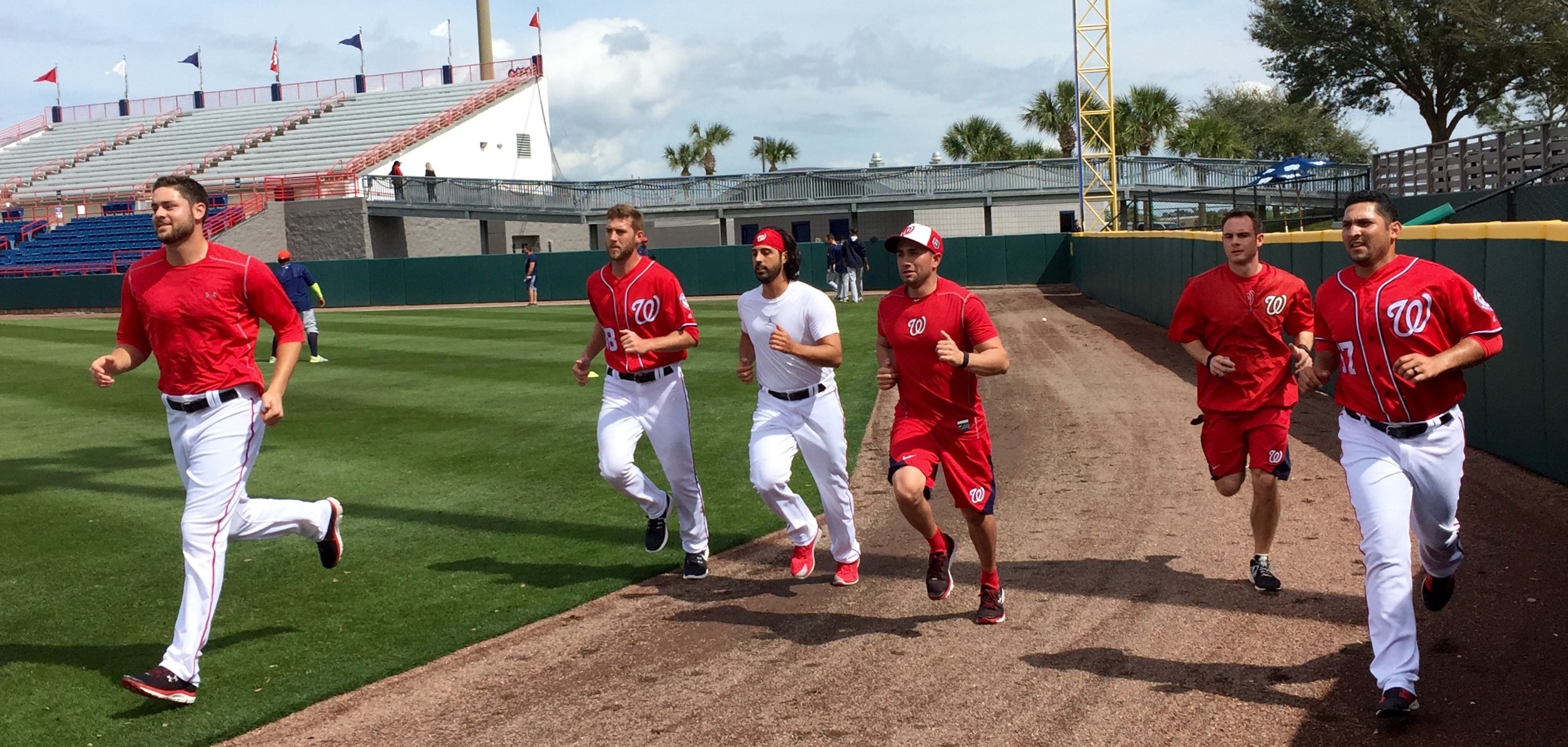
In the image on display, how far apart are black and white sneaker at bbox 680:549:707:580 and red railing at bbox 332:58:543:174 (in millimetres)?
44684

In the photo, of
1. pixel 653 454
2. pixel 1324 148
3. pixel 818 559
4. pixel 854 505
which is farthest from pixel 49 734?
pixel 1324 148

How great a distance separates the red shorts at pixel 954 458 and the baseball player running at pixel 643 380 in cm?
163

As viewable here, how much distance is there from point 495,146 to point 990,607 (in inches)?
2221

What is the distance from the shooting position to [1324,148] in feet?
222

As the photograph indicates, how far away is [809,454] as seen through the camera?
7.22 metres

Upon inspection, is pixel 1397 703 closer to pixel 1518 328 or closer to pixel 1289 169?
pixel 1518 328

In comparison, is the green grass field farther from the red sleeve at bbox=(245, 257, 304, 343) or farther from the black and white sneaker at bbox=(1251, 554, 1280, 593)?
the black and white sneaker at bbox=(1251, 554, 1280, 593)

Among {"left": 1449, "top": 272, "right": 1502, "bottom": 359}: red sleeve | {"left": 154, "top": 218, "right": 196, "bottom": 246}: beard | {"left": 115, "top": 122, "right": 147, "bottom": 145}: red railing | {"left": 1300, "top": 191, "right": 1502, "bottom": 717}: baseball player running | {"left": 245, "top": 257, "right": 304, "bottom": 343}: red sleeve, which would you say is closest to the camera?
{"left": 1300, "top": 191, "right": 1502, "bottom": 717}: baseball player running

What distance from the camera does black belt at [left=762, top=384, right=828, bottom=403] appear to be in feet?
23.6

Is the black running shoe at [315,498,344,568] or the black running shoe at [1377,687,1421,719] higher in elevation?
the black running shoe at [315,498,344,568]

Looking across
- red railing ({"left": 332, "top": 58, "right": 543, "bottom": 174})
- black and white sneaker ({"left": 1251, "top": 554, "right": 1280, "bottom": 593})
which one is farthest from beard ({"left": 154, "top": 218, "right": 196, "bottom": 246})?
red railing ({"left": 332, "top": 58, "right": 543, "bottom": 174})

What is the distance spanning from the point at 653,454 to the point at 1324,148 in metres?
64.3

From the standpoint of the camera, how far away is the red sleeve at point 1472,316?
201 inches

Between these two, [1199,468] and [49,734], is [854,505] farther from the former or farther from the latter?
[49,734]
